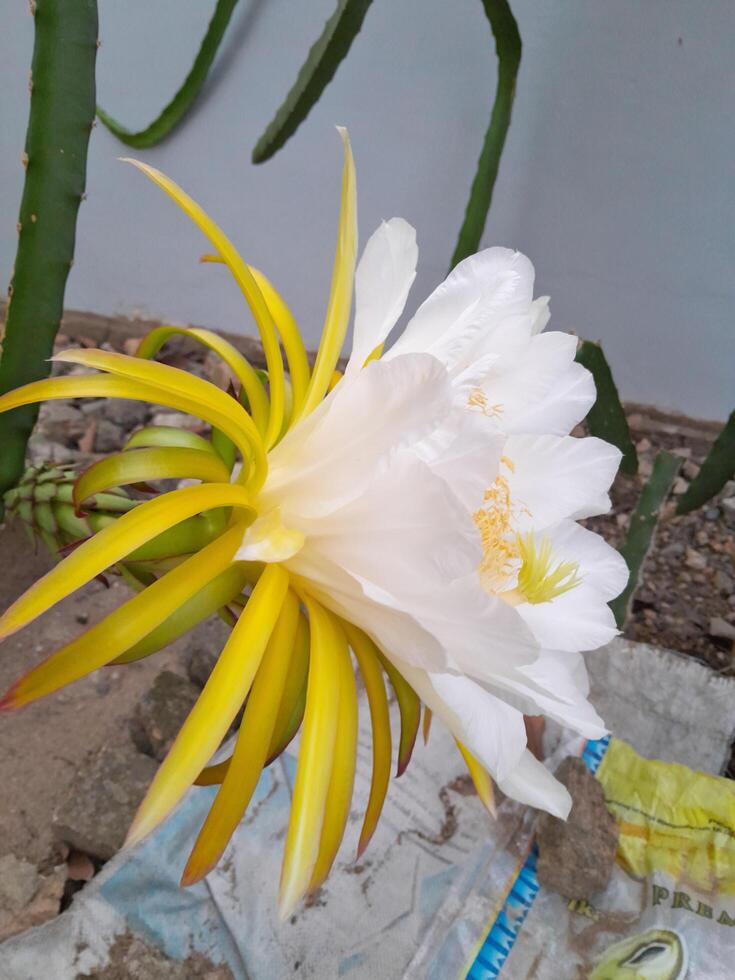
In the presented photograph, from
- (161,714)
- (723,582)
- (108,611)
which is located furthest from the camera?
(723,582)

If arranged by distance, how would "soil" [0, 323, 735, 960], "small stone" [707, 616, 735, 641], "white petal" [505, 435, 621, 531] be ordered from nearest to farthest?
"white petal" [505, 435, 621, 531] < "soil" [0, 323, 735, 960] < "small stone" [707, 616, 735, 641]

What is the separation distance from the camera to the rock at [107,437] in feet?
4.40

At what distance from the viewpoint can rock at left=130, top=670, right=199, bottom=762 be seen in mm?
816

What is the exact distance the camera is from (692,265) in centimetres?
125

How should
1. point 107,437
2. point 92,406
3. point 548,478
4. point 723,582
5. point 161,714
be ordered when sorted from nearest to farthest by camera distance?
point 548,478 < point 161,714 < point 723,582 < point 107,437 < point 92,406

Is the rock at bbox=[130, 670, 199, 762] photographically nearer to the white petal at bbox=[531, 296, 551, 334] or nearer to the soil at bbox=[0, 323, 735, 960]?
the soil at bbox=[0, 323, 735, 960]

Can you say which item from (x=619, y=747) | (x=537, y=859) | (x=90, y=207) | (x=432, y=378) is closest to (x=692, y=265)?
(x=619, y=747)

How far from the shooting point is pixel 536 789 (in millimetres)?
383

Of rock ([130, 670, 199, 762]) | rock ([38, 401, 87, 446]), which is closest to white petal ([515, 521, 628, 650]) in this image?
rock ([130, 670, 199, 762])

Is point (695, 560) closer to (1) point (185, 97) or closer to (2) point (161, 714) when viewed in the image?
(2) point (161, 714)

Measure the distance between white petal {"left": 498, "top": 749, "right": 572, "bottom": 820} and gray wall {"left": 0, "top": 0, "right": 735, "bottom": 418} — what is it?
1103mm

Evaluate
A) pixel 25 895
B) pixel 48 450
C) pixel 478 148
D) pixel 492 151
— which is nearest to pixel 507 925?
pixel 25 895

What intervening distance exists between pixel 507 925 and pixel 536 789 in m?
0.42

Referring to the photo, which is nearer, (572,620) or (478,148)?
(572,620)
